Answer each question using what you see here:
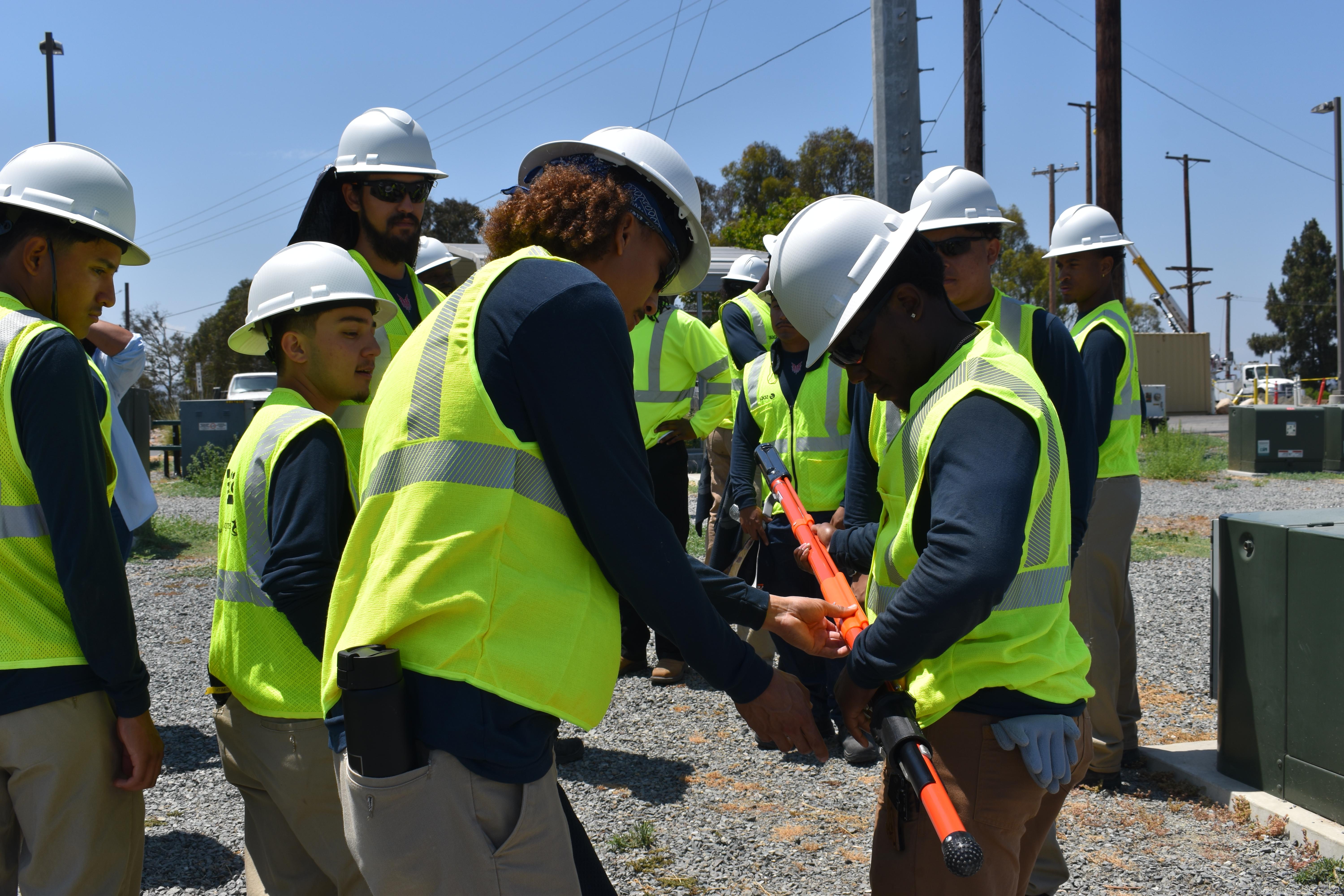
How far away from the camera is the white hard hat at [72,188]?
238cm

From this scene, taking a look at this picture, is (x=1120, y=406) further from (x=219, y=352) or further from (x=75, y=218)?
(x=219, y=352)

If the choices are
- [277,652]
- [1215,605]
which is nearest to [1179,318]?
[1215,605]

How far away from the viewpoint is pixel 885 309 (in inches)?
83.4

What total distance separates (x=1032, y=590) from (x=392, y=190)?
8.68 ft

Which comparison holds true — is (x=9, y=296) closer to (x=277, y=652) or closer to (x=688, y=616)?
(x=277, y=652)

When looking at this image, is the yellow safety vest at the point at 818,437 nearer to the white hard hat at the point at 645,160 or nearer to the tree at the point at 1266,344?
the white hard hat at the point at 645,160

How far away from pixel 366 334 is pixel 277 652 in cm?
92

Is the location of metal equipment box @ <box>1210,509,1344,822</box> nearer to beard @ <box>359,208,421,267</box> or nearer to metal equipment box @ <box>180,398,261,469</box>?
beard @ <box>359,208,421,267</box>

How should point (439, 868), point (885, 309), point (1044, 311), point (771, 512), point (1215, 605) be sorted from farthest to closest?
1. point (1215, 605)
2. point (771, 512)
3. point (1044, 311)
4. point (885, 309)
5. point (439, 868)

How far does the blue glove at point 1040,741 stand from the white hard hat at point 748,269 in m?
6.43

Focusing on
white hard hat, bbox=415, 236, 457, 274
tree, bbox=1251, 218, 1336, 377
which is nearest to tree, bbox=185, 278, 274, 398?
white hard hat, bbox=415, 236, 457, 274

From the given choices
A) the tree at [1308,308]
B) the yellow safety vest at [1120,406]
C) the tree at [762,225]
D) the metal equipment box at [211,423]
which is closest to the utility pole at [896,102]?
the yellow safety vest at [1120,406]

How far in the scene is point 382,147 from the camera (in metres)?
3.58

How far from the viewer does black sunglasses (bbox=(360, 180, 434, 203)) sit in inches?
141
